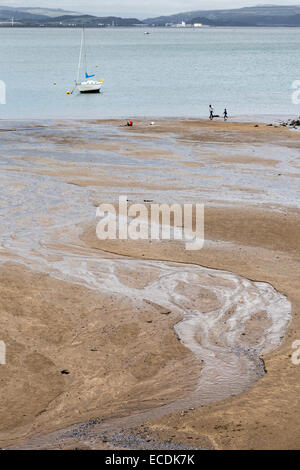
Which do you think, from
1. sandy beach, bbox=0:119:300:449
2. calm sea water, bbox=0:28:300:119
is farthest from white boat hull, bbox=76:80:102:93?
sandy beach, bbox=0:119:300:449

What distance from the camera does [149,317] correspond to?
50.4 ft

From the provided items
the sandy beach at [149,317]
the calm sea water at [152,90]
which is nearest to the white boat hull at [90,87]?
the calm sea water at [152,90]

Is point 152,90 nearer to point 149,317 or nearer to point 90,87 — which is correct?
point 90,87

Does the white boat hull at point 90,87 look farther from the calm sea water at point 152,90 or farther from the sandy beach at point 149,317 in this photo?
the sandy beach at point 149,317

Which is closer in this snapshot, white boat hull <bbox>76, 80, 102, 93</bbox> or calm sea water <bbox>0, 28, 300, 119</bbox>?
calm sea water <bbox>0, 28, 300, 119</bbox>

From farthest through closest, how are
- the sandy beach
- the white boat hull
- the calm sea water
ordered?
the white boat hull → the calm sea water → the sandy beach

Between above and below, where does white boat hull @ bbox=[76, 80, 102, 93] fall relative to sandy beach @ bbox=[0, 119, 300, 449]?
above

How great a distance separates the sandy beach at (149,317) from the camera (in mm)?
10836

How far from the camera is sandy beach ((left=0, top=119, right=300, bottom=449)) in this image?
10836 millimetres

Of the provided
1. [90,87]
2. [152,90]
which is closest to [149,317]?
[90,87]

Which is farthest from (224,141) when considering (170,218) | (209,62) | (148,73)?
(209,62)

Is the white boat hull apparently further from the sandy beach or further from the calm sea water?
the sandy beach

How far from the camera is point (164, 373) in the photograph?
42.1 ft
